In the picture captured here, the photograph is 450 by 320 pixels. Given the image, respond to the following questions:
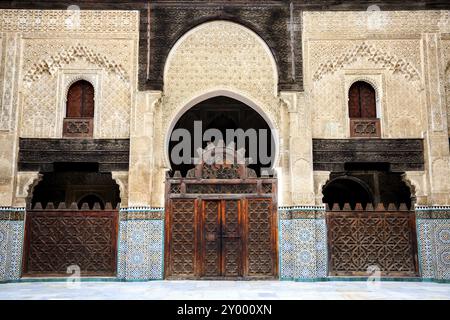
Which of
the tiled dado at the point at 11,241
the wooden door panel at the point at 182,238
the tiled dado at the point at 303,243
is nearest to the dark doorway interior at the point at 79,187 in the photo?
the tiled dado at the point at 11,241

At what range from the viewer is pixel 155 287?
276 inches

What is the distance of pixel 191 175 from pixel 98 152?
168 cm

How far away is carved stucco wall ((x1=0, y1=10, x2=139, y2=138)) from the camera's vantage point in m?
8.38

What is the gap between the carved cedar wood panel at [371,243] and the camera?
8055 mm

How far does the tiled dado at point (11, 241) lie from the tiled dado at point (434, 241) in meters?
6.78

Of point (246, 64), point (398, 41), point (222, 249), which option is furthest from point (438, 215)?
point (246, 64)

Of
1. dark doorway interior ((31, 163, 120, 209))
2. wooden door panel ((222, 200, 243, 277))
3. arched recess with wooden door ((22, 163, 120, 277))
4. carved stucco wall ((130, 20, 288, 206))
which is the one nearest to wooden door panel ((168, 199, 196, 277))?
wooden door panel ((222, 200, 243, 277))

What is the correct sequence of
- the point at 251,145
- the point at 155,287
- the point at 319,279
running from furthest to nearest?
the point at 251,145, the point at 319,279, the point at 155,287

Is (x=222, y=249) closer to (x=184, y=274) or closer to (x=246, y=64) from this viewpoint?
(x=184, y=274)

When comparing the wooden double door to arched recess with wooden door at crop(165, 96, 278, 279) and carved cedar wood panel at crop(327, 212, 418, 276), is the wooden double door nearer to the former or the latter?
arched recess with wooden door at crop(165, 96, 278, 279)

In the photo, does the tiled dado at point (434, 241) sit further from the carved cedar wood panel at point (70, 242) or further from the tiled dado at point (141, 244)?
the carved cedar wood panel at point (70, 242)

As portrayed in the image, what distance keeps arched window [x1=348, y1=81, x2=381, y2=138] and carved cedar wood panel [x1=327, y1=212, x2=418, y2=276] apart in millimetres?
1460

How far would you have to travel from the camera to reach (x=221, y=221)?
818 centimetres

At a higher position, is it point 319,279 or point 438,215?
point 438,215
